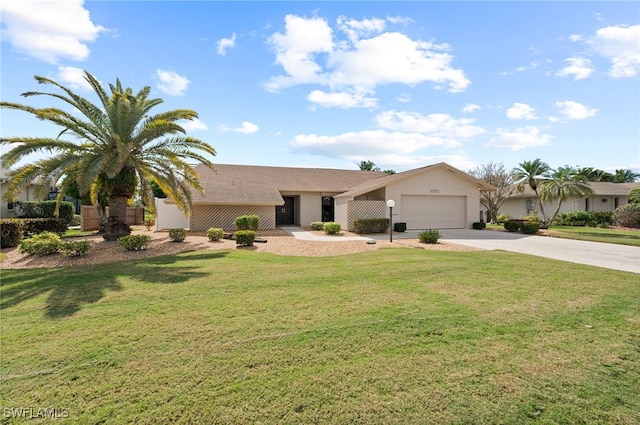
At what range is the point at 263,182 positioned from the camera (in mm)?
24109

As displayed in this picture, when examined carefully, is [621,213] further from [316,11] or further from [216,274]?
[216,274]

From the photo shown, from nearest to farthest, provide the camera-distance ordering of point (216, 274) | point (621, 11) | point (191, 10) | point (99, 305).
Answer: point (99, 305)
point (216, 274)
point (621, 11)
point (191, 10)

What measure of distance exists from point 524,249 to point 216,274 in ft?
38.4

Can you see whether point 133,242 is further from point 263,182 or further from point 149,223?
point 263,182

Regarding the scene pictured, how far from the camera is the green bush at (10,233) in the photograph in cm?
1205

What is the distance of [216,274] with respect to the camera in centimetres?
785

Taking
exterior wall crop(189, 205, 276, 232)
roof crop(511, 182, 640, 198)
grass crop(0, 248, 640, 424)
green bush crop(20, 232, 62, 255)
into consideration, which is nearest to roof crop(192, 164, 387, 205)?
exterior wall crop(189, 205, 276, 232)

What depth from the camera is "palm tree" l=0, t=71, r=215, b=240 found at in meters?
10.9

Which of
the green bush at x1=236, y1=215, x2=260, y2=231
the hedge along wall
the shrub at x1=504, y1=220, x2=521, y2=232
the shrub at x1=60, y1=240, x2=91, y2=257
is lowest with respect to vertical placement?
the shrub at x1=60, y1=240, x2=91, y2=257

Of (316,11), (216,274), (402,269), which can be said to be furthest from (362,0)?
(216,274)

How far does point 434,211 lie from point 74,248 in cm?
1968

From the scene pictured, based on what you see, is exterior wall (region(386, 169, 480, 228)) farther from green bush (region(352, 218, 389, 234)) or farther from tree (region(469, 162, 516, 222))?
tree (region(469, 162, 516, 222))

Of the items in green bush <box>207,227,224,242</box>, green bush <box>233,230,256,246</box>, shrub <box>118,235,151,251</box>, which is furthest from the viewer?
green bush <box>207,227,224,242</box>

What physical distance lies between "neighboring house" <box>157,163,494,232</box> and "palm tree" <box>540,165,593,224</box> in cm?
491
